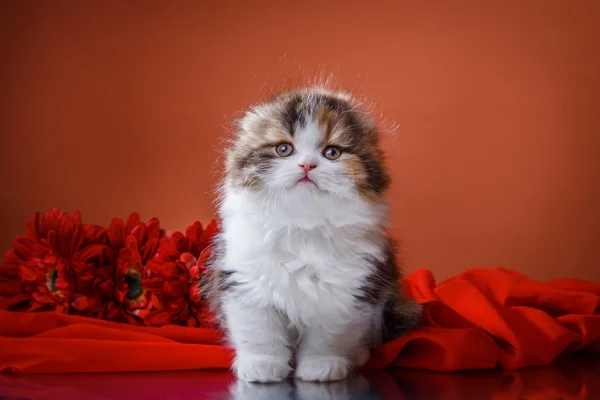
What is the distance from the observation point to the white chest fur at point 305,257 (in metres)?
1.10

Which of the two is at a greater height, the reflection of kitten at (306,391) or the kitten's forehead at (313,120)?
the kitten's forehead at (313,120)

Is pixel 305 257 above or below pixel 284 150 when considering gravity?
below

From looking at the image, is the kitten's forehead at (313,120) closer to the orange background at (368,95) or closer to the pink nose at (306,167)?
the pink nose at (306,167)

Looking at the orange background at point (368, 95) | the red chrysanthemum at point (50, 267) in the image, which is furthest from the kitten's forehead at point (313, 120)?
the orange background at point (368, 95)

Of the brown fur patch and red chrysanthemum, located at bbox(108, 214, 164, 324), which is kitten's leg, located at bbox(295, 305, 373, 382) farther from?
red chrysanthemum, located at bbox(108, 214, 164, 324)

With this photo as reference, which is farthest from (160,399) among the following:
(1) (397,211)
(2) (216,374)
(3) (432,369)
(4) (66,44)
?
(4) (66,44)

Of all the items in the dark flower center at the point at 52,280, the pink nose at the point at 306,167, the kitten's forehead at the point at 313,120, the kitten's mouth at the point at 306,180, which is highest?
the kitten's forehead at the point at 313,120

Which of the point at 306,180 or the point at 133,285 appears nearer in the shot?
the point at 306,180

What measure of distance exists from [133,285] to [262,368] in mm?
506

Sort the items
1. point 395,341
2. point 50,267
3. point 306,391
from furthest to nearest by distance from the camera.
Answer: point 50,267 < point 395,341 < point 306,391

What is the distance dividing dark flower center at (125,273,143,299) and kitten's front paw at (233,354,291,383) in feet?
1.41

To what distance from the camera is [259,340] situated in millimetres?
1108

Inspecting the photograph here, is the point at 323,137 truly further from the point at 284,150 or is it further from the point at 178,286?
the point at 178,286

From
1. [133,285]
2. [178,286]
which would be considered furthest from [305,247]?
[133,285]
